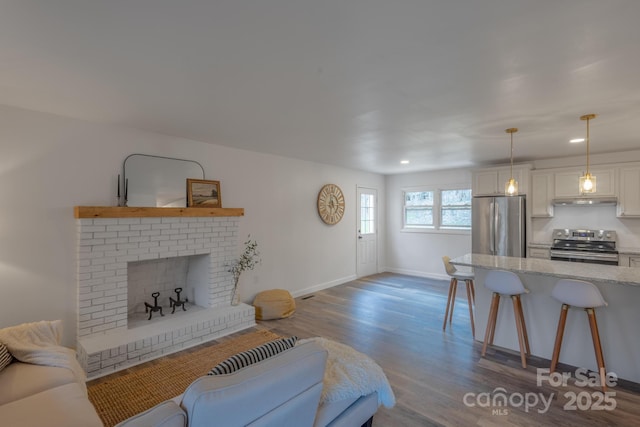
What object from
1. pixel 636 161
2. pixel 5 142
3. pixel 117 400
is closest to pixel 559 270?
pixel 636 161

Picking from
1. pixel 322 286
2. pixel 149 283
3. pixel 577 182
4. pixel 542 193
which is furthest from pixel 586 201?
pixel 149 283

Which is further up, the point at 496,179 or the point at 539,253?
the point at 496,179

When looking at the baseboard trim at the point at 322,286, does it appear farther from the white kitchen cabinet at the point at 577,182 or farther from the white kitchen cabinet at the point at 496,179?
the white kitchen cabinet at the point at 577,182

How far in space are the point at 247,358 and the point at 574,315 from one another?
3208 mm

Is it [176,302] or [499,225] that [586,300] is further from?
[176,302]

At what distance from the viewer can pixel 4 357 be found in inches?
75.5

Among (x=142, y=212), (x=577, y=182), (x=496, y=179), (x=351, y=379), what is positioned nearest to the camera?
(x=351, y=379)

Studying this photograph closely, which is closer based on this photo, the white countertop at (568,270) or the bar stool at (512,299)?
the white countertop at (568,270)

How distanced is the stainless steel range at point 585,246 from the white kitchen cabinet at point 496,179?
958 millimetres

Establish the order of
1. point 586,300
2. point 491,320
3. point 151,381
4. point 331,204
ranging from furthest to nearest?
point 331,204 < point 491,320 < point 151,381 < point 586,300

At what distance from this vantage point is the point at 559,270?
287 centimetres

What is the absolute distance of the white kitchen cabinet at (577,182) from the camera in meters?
4.48

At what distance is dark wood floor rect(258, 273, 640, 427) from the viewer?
222cm

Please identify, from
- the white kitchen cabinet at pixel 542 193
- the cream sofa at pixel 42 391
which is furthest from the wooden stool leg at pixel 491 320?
the cream sofa at pixel 42 391
